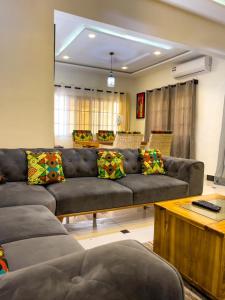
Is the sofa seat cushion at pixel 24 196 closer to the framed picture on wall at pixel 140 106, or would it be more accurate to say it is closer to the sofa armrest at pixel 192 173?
the sofa armrest at pixel 192 173

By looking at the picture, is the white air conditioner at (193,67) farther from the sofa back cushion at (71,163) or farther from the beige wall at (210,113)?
the sofa back cushion at (71,163)

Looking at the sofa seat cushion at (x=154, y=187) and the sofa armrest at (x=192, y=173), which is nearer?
the sofa seat cushion at (x=154, y=187)

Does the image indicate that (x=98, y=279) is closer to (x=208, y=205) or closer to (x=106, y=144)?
(x=208, y=205)

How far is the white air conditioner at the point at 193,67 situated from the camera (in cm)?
488

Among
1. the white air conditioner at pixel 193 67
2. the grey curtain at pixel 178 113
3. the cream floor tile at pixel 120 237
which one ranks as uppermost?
the white air conditioner at pixel 193 67

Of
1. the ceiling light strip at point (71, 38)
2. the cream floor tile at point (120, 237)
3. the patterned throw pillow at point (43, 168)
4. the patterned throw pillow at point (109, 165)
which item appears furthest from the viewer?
the ceiling light strip at point (71, 38)

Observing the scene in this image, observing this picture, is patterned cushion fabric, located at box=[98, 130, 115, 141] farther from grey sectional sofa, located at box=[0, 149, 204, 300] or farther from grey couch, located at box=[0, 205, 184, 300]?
grey couch, located at box=[0, 205, 184, 300]

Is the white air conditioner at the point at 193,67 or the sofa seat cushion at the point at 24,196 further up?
the white air conditioner at the point at 193,67

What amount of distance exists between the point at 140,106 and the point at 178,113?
167 cm

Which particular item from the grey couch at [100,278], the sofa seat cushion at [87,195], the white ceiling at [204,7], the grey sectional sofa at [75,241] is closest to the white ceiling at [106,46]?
the white ceiling at [204,7]

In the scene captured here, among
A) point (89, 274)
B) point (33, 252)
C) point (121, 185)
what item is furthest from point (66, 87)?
point (89, 274)

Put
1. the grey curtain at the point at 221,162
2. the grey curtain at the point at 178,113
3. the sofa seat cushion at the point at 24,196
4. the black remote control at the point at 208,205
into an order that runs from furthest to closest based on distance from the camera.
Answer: the grey curtain at the point at 178,113, the grey curtain at the point at 221,162, the sofa seat cushion at the point at 24,196, the black remote control at the point at 208,205

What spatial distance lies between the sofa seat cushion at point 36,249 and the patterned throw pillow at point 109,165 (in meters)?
1.53

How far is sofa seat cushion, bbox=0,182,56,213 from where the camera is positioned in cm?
190
